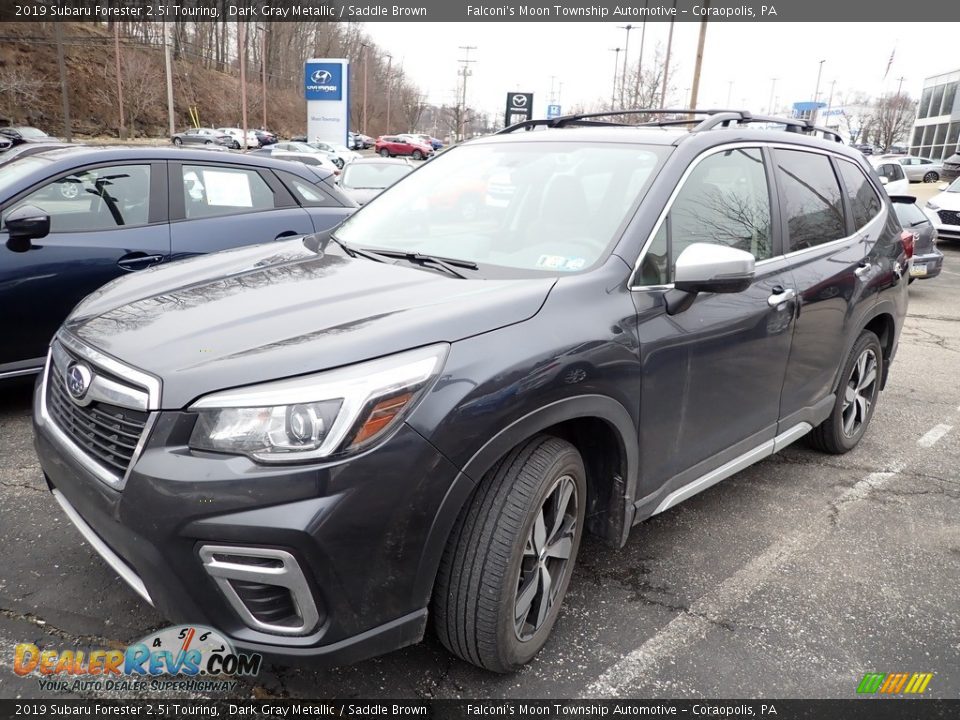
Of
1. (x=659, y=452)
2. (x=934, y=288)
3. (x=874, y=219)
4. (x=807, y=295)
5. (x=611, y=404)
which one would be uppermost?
(x=874, y=219)

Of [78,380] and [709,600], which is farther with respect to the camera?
[709,600]

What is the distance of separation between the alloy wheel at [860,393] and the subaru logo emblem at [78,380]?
3.82 meters

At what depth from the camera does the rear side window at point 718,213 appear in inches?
105

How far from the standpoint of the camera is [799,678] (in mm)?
2449

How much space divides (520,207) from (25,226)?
2.83 meters

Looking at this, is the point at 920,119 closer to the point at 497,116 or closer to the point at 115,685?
the point at 497,116

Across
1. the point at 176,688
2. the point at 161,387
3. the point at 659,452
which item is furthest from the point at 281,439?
the point at 659,452

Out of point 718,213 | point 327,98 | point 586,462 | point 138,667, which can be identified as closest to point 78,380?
point 138,667

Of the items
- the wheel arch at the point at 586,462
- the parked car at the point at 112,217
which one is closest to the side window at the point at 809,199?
the wheel arch at the point at 586,462

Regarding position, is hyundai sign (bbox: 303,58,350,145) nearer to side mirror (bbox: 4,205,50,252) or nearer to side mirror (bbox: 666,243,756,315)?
side mirror (bbox: 4,205,50,252)

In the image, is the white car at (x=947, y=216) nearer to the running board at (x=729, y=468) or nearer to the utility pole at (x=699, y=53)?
Answer: the utility pole at (x=699, y=53)

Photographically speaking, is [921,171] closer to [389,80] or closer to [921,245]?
[921,245]

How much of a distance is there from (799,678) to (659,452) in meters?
0.88

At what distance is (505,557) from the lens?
2092mm
